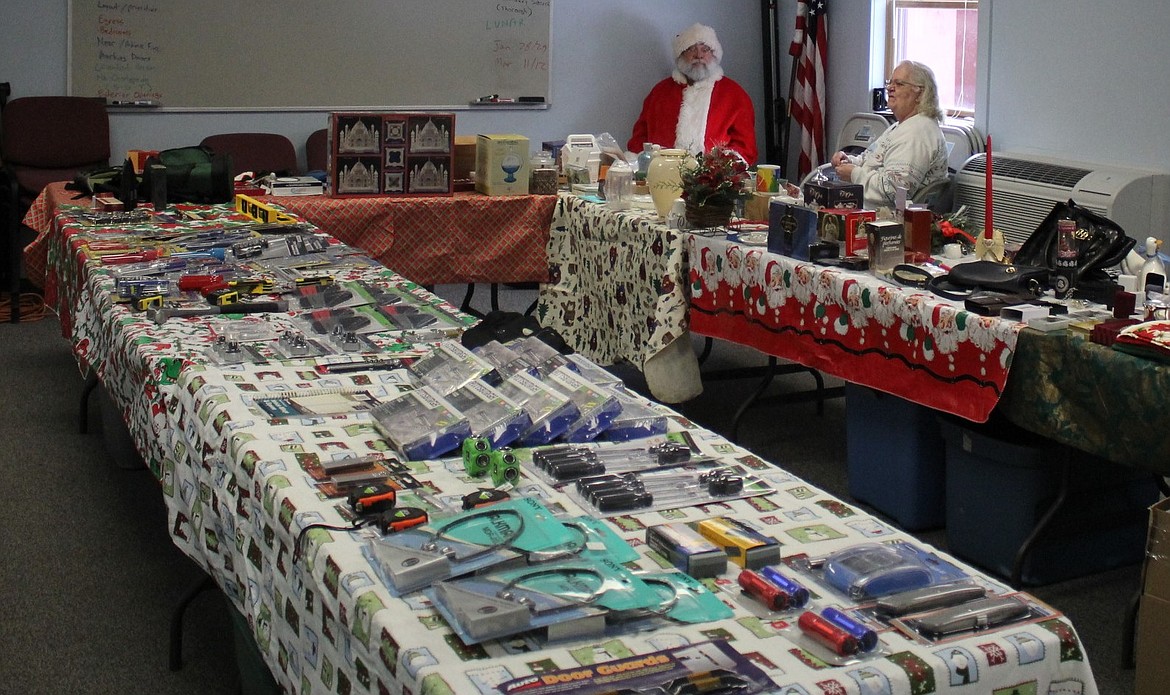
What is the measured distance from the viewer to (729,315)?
423 centimetres

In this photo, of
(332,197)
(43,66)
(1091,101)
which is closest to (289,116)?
(43,66)

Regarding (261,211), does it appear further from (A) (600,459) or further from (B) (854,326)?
(A) (600,459)

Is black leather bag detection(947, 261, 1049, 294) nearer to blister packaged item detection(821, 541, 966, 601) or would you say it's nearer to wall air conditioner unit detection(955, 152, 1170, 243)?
wall air conditioner unit detection(955, 152, 1170, 243)

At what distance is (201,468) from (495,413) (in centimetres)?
60

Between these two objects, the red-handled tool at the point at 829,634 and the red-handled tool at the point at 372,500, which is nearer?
the red-handled tool at the point at 829,634

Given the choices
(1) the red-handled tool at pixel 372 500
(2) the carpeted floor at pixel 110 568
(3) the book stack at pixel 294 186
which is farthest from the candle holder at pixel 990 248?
(3) the book stack at pixel 294 186

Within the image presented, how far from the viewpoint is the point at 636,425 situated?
221 centimetres

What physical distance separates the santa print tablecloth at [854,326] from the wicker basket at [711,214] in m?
0.09

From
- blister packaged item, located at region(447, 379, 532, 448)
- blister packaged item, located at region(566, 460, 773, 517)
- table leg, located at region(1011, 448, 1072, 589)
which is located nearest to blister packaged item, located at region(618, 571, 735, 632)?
blister packaged item, located at region(566, 460, 773, 517)

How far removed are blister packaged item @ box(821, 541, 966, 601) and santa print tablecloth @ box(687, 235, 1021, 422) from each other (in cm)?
155

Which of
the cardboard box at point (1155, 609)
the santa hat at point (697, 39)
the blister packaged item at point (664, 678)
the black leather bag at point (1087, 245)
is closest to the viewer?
the blister packaged item at point (664, 678)

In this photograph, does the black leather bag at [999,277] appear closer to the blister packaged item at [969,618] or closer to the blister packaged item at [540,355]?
the blister packaged item at [540,355]

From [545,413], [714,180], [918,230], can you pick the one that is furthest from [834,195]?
[545,413]

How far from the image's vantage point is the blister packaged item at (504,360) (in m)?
2.39
